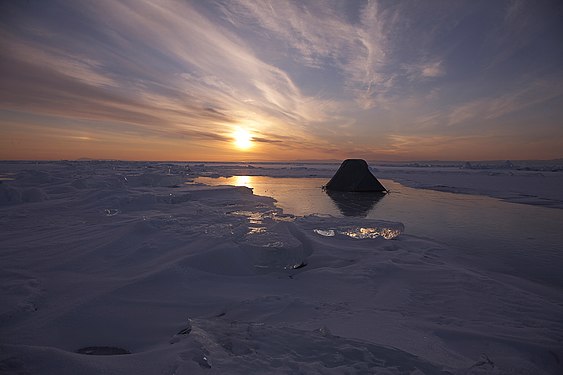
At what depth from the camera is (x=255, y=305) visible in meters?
2.66

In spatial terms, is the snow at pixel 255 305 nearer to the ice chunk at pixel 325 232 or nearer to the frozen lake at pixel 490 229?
the ice chunk at pixel 325 232

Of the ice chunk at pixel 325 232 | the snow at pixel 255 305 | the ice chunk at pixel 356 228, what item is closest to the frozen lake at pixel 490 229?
the snow at pixel 255 305

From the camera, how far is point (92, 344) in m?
2.04

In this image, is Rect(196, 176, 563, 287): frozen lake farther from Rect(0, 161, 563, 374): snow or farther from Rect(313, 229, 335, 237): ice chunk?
Rect(313, 229, 335, 237): ice chunk

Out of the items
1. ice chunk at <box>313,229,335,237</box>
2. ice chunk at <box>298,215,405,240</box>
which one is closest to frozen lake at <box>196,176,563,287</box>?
ice chunk at <box>298,215,405,240</box>

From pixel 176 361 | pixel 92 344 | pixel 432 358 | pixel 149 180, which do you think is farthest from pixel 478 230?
pixel 149 180

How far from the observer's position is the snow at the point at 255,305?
176 centimetres

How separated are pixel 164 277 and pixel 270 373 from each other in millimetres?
2046

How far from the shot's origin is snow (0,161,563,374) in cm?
176

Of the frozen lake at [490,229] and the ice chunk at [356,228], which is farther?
the ice chunk at [356,228]

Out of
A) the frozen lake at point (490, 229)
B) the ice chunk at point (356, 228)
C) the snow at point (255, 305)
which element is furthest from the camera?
the ice chunk at point (356, 228)

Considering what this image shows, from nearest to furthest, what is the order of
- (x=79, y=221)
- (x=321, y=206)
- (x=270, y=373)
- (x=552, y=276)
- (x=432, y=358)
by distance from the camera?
(x=270, y=373)
(x=432, y=358)
(x=552, y=276)
(x=79, y=221)
(x=321, y=206)

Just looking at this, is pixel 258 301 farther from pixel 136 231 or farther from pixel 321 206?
pixel 321 206

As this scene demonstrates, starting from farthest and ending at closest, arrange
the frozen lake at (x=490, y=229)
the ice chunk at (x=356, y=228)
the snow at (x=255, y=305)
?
the ice chunk at (x=356, y=228) < the frozen lake at (x=490, y=229) < the snow at (x=255, y=305)
